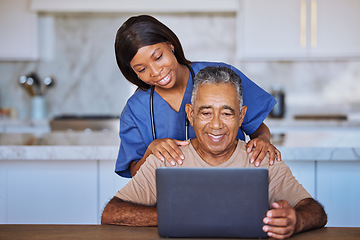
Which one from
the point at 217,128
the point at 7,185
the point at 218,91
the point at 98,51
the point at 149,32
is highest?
the point at 98,51

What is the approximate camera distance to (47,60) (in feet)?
14.3

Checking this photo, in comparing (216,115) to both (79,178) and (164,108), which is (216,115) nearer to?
(164,108)

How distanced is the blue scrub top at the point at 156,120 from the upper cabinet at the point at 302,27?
7.03 feet

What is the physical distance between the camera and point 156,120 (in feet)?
5.83

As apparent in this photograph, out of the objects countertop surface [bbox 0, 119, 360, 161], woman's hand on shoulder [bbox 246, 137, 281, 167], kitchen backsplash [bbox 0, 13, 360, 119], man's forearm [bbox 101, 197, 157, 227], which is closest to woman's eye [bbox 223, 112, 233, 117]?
woman's hand on shoulder [bbox 246, 137, 281, 167]

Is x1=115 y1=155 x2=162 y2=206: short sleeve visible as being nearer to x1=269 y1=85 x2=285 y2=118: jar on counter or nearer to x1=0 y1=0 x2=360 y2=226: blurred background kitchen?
x1=0 y1=0 x2=360 y2=226: blurred background kitchen

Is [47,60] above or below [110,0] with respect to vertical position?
below

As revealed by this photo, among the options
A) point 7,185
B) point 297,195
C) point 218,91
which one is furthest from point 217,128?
point 7,185

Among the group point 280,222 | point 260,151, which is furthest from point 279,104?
point 280,222

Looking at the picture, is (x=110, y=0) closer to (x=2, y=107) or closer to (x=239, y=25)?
(x=239, y=25)

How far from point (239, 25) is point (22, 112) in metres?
2.26

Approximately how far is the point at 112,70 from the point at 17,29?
0.94 m

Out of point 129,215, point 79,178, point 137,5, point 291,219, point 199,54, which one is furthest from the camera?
point 199,54

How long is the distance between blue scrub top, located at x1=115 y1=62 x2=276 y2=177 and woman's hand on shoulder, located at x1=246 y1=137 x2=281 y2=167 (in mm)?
240
